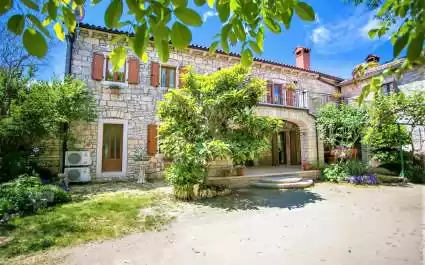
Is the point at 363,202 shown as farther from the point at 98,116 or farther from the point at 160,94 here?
the point at 98,116

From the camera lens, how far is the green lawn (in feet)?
12.6

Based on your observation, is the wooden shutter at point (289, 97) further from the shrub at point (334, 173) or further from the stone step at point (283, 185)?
the stone step at point (283, 185)

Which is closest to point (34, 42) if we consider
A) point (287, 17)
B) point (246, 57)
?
point (246, 57)

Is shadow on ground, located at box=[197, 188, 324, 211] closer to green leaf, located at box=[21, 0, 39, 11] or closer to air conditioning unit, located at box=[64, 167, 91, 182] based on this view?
air conditioning unit, located at box=[64, 167, 91, 182]

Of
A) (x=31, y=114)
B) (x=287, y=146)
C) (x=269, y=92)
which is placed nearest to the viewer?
(x=31, y=114)

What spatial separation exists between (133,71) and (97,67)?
4.78ft

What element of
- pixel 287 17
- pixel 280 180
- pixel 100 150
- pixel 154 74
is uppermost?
pixel 154 74

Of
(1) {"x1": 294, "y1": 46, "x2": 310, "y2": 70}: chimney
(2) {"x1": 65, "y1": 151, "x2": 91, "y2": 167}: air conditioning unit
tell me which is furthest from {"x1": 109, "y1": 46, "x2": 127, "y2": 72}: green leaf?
(1) {"x1": 294, "y1": 46, "x2": 310, "y2": 70}: chimney

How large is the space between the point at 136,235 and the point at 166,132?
11.9ft

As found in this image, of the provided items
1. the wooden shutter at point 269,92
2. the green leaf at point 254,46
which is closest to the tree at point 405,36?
the green leaf at point 254,46

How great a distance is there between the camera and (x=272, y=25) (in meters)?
1.49

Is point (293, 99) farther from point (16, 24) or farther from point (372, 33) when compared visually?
point (16, 24)

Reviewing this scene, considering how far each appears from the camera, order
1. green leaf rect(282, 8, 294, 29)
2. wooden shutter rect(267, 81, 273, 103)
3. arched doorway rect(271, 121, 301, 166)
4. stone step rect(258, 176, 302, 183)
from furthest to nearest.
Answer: arched doorway rect(271, 121, 301, 166) → wooden shutter rect(267, 81, 273, 103) → stone step rect(258, 176, 302, 183) → green leaf rect(282, 8, 294, 29)

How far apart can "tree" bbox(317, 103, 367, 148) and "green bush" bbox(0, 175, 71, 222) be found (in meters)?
10.8
